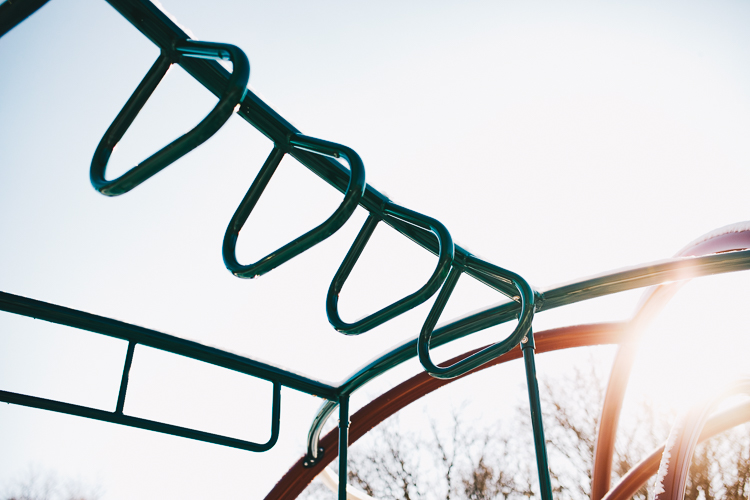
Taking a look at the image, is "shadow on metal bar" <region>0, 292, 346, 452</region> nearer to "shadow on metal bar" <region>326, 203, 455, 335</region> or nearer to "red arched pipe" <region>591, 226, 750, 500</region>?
"shadow on metal bar" <region>326, 203, 455, 335</region>

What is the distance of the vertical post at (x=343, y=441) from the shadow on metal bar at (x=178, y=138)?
4.24ft

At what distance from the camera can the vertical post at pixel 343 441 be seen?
1896mm

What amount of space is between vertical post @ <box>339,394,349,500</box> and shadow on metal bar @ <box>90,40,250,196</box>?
1.29 meters

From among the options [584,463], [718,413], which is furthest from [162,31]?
[584,463]

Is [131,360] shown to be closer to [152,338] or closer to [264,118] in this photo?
[152,338]

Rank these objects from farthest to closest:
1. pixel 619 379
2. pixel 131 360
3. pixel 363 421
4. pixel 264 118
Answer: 1. pixel 619 379
2. pixel 363 421
3. pixel 131 360
4. pixel 264 118

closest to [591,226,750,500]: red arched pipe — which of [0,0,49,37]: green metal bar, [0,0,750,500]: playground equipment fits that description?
[0,0,750,500]: playground equipment

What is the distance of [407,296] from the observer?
50.9 inches

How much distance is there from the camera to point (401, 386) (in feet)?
16.3

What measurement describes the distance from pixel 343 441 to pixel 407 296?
3.08 feet

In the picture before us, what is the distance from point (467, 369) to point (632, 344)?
19.4ft

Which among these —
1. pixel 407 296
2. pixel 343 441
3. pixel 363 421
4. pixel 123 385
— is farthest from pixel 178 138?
pixel 363 421

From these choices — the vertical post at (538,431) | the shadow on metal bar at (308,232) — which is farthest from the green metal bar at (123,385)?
the vertical post at (538,431)

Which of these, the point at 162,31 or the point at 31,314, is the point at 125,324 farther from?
the point at 162,31
